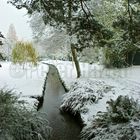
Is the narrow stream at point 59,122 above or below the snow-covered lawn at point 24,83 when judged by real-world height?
below

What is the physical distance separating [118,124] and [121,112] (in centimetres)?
26

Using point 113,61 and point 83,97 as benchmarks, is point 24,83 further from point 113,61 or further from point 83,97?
point 113,61

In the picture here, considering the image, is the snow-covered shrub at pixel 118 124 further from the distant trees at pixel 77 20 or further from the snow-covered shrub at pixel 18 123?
the distant trees at pixel 77 20

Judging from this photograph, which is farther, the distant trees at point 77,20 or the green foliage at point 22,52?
the green foliage at point 22,52

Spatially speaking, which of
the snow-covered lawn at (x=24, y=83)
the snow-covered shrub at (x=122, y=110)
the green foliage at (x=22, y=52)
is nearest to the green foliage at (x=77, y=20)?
the snow-covered shrub at (x=122, y=110)

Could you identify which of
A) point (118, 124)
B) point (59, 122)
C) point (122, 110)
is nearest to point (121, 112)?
point (122, 110)

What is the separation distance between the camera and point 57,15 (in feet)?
17.3

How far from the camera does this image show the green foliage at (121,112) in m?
5.31

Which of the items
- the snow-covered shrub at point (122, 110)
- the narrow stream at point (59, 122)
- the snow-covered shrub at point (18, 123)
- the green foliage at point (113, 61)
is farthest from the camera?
the green foliage at point (113, 61)

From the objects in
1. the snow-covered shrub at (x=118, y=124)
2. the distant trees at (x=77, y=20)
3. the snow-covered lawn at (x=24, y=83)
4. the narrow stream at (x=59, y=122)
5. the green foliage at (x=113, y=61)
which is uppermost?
the distant trees at (x=77, y=20)

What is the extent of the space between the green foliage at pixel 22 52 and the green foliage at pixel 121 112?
14608 millimetres

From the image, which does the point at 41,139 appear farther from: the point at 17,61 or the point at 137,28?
the point at 17,61

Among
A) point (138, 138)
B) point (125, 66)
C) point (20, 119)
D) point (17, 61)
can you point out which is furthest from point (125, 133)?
point (17, 61)

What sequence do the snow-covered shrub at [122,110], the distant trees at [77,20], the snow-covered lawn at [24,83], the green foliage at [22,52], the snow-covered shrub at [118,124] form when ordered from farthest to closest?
1. the green foliage at [22,52]
2. the snow-covered lawn at [24,83]
3. the snow-covered shrub at [122,110]
4. the distant trees at [77,20]
5. the snow-covered shrub at [118,124]
